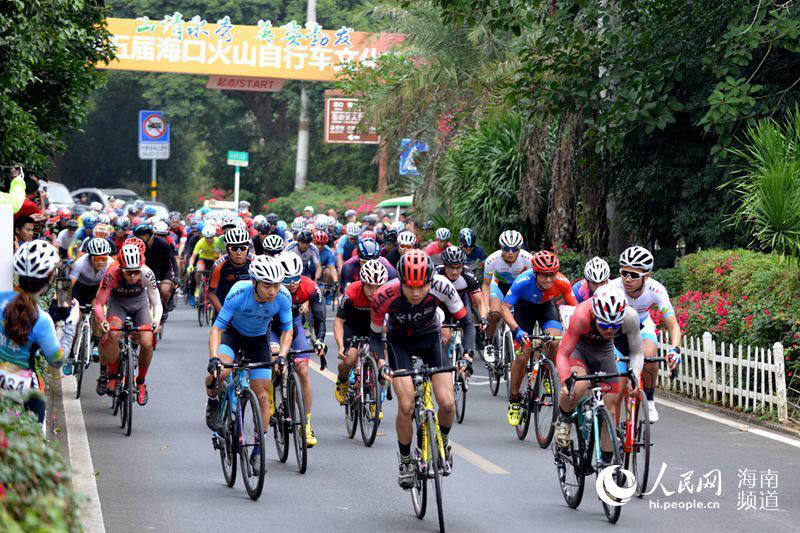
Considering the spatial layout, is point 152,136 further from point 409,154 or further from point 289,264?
point 289,264

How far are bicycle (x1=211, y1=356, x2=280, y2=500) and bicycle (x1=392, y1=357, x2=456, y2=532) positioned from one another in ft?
3.86

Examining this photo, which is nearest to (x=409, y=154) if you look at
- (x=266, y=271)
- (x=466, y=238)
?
(x=466, y=238)

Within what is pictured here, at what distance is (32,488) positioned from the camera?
4.98 m

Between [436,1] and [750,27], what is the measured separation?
13.5 ft

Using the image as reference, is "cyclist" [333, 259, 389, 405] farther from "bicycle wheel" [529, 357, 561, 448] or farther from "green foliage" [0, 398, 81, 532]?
"green foliage" [0, 398, 81, 532]

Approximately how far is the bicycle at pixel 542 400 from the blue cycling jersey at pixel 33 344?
4962 mm

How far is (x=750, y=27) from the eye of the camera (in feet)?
53.5

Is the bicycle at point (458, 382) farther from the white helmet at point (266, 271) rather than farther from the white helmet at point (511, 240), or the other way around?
the white helmet at point (266, 271)

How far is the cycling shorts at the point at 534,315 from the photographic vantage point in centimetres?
1293

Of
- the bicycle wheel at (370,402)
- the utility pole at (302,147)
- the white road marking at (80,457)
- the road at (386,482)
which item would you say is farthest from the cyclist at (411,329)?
the utility pole at (302,147)

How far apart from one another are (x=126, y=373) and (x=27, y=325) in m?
4.57

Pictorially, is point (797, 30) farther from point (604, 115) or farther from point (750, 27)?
point (604, 115)

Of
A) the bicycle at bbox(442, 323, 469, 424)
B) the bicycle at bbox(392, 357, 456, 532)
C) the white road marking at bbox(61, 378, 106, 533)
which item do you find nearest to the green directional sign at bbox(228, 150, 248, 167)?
the white road marking at bbox(61, 378, 106, 533)

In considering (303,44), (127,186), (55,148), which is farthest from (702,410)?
(127,186)
